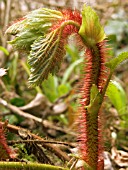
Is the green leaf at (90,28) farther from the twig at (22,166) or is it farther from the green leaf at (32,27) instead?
the twig at (22,166)

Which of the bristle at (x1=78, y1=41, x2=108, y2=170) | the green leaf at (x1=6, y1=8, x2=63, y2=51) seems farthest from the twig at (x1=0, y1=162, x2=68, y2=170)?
the green leaf at (x1=6, y1=8, x2=63, y2=51)

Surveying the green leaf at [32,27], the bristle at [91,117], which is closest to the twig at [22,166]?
the bristle at [91,117]

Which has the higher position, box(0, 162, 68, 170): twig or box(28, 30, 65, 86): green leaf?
box(28, 30, 65, 86): green leaf

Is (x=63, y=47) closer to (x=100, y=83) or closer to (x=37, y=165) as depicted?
(x=100, y=83)

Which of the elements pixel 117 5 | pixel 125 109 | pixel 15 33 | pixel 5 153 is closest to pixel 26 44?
pixel 15 33

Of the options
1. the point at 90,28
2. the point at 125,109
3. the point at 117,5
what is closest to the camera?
the point at 90,28

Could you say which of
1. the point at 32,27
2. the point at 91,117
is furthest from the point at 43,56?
the point at 91,117

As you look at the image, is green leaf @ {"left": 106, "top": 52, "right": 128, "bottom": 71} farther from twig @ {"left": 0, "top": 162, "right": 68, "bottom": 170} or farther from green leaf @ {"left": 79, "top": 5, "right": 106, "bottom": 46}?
twig @ {"left": 0, "top": 162, "right": 68, "bottom": 170}
